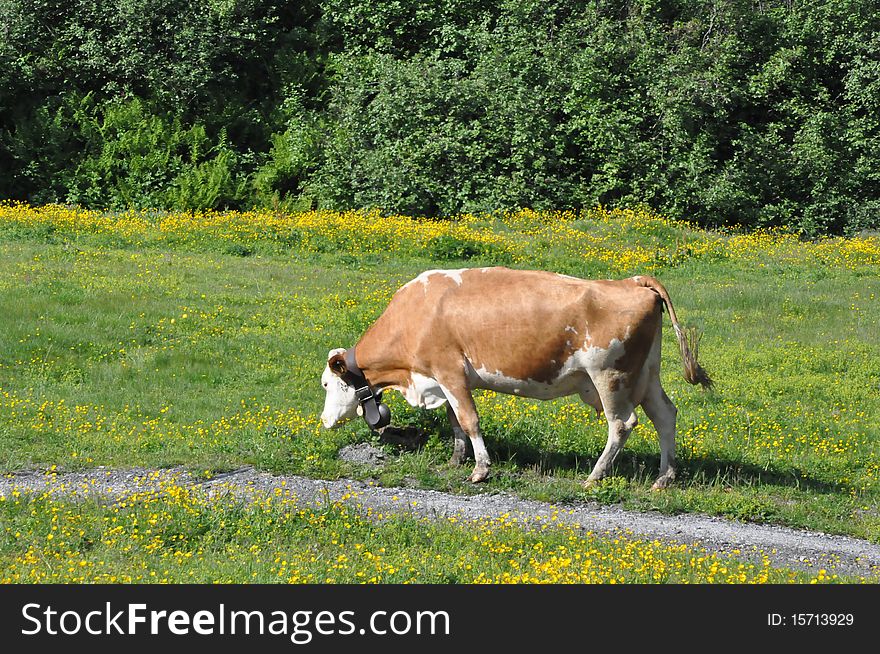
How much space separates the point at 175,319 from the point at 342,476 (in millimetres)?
7515

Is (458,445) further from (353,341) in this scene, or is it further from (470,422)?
(353,341)

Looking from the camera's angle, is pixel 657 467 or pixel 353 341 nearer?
pixel 657 467

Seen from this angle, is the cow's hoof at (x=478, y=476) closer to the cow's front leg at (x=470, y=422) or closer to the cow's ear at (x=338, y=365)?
the cow's front leg at (x=470, y=422)

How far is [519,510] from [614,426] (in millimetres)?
1496

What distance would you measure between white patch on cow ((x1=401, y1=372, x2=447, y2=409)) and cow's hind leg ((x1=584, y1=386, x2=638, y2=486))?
1912 mm

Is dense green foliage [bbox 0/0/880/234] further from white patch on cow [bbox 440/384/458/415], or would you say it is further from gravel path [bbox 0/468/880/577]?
gravel path [bbox 0/468/880/577]

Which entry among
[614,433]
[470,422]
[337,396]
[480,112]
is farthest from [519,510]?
[480,112]

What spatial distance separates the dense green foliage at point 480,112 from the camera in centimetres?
3581

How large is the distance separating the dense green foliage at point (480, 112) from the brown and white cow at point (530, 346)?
73.1 feet

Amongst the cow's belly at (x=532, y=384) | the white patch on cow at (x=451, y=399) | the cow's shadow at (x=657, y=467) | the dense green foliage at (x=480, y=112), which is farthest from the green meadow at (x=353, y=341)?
the dense green foliage at (x=480, y=112)

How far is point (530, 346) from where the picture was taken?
40.0 feet

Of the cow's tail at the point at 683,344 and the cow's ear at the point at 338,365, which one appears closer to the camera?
the cow's tail at the point at 683,344

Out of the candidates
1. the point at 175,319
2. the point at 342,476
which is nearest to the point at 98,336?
the point at 175,319

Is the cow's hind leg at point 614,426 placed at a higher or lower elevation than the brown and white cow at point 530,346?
lower
